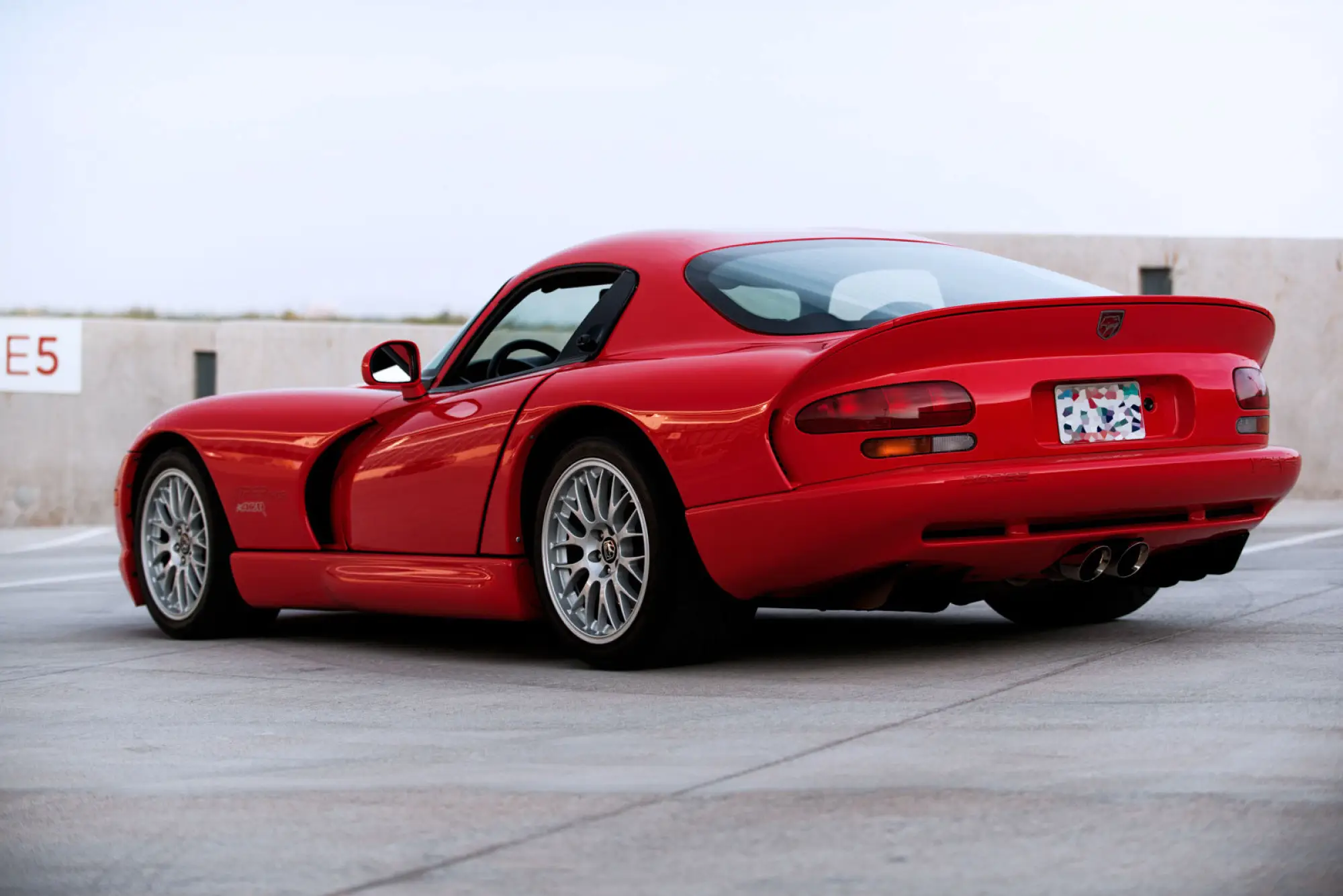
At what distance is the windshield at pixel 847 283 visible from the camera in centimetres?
509

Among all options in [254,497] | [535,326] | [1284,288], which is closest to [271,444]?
[254,497]

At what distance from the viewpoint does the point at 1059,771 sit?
3477 mm

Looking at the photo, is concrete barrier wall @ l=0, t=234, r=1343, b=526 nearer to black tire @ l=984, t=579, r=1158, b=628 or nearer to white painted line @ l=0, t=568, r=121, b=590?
white painted line @ l=0, t=568, r=121, b=590

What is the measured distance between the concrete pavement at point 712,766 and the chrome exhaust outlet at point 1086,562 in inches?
9.2

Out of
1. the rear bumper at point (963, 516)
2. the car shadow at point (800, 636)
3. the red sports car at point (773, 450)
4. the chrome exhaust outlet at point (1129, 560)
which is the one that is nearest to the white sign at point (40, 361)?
the car shadow at point (800, 636)

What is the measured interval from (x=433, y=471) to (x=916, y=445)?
1.76 m

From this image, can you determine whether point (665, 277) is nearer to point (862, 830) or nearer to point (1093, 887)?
point (862, 830)

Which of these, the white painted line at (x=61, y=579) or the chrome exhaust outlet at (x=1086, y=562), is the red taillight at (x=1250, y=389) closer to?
the chrome exhaust outlet at (x=1086, y=562)

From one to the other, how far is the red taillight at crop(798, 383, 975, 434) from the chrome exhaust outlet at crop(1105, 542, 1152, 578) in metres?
0.72

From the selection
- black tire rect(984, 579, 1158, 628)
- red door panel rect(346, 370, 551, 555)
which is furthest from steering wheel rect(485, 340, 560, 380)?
black tire rect(984, 579, 1158, 628)

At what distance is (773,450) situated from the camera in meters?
4.73

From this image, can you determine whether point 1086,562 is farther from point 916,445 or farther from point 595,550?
point 595,550

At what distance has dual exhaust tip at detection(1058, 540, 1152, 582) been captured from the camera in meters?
4.96

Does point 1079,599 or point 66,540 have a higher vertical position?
point 1079,599
